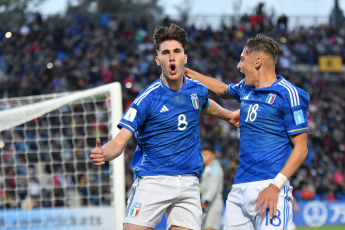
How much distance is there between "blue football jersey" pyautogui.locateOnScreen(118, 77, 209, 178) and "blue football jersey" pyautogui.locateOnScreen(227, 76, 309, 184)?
51 centimetres

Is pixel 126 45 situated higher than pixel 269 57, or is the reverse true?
pixel 126 45

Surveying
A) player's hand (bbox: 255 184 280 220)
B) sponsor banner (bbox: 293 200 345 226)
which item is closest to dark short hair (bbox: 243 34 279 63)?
player's hand (bbox: 255 184 280 220)

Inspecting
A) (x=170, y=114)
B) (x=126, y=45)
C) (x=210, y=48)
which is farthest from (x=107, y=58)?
(x=170, y=114)

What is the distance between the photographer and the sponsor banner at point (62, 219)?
1121 centimetres

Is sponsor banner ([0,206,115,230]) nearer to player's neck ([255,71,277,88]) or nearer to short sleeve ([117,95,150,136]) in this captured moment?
short sleeve ([117,95,150,136])

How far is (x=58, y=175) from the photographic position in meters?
12.6

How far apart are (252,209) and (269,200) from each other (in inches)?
9.5

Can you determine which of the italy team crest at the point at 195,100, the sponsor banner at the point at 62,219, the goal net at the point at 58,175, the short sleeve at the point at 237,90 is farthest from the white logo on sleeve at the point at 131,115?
the sponsor banner at the point at 62,219

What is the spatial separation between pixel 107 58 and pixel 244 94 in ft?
56.6

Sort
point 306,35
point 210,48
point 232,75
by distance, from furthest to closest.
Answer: point 306,35 < point 210,48 < point 232,75

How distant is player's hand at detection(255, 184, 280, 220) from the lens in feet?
14.8

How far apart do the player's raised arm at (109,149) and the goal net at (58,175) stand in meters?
2.64

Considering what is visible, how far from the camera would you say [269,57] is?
4953 mm

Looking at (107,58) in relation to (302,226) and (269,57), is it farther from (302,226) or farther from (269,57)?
(269,57)
